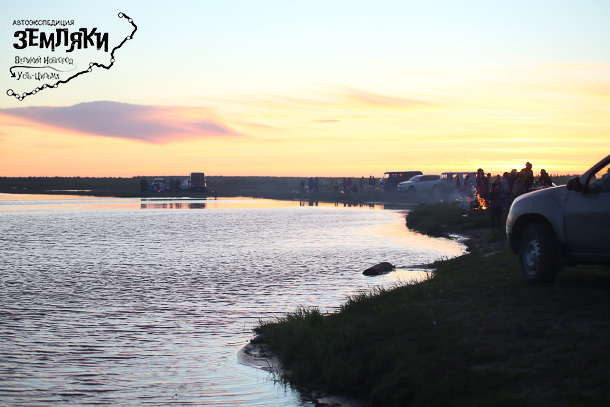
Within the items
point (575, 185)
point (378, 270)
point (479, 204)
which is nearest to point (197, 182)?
point (479, 204)

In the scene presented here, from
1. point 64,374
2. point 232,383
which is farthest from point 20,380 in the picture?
point 232,383

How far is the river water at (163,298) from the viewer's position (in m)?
9.69

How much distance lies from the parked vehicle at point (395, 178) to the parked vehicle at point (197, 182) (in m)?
23.8

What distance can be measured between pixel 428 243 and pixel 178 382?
20913 mm

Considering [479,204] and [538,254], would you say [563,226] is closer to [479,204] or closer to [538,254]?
[538,254]

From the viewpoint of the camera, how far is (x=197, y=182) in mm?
88375

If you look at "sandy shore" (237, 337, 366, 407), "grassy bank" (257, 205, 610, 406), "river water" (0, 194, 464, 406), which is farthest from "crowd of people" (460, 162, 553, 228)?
"sandy shore" (237, 337, 366, 407)

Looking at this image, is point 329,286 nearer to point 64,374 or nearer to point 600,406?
point 64,374

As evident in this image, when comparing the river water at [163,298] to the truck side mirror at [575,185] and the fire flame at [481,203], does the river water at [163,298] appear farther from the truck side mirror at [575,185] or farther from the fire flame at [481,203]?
the truck side mirror at [575,185]

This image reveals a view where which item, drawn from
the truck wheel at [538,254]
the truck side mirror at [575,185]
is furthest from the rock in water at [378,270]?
the truck side mirror at [575,185]

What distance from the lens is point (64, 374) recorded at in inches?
401

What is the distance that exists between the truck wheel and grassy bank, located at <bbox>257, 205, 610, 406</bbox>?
21 cm

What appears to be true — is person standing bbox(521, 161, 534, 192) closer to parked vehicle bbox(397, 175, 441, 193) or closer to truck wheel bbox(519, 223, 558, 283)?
truck wheel bbox(519, 223, 558, 283)

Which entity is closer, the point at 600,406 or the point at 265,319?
the point at 600,406
